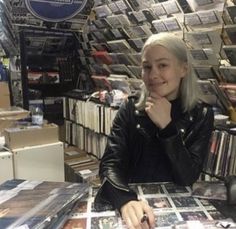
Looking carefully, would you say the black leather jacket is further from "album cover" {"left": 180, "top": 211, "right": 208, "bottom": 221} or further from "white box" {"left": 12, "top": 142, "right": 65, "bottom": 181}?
"white box" {"left": 12, "top": 142, "right": 65, "bottom": 181}

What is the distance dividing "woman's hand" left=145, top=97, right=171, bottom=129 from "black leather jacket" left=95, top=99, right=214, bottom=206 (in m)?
0.05

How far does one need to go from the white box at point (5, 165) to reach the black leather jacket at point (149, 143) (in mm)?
1127

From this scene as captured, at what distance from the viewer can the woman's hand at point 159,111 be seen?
1075 millimetres

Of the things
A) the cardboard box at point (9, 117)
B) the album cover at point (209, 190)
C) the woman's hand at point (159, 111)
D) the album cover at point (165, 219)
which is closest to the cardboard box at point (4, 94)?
the cardboard box at point (9, 117)

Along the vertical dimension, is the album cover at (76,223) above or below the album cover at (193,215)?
below

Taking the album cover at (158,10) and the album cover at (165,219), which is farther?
the album cover at (158,10)

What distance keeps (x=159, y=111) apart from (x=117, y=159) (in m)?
0.22

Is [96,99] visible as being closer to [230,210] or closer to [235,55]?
[235,55]

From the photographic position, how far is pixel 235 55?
5.75 feet

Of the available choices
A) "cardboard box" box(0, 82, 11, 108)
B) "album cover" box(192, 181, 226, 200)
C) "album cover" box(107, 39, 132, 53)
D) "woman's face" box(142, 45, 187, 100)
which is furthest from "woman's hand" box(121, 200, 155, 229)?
"cardboard box" box(0, 82, 11, 108)

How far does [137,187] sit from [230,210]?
29 centimetres

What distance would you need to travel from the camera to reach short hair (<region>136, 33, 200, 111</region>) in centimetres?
114

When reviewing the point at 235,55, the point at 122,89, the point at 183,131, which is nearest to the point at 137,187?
the point at 183,131

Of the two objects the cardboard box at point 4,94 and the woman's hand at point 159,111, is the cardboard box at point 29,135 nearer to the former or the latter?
the woman's hand at point 159,111
